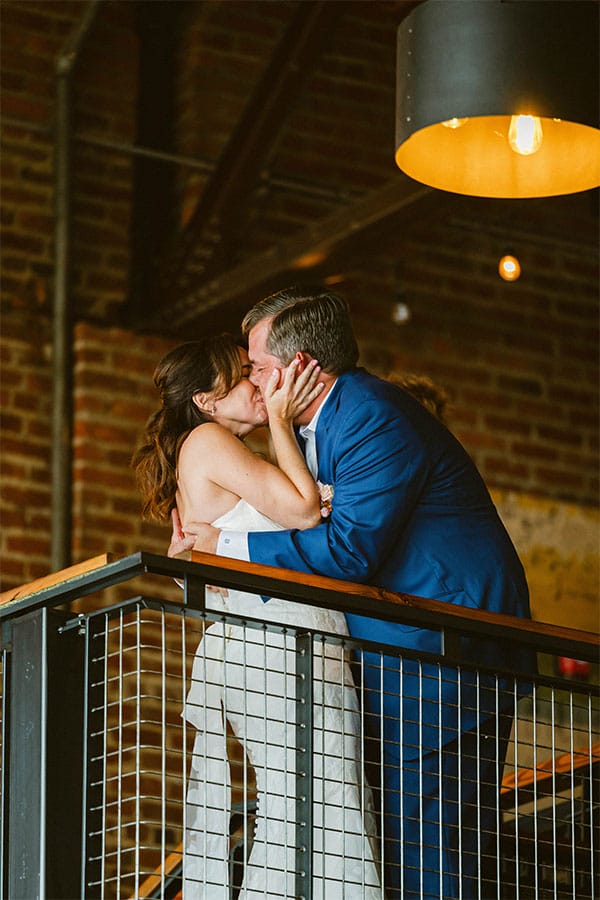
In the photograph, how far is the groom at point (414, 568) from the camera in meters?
3.49

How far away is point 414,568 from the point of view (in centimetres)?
364

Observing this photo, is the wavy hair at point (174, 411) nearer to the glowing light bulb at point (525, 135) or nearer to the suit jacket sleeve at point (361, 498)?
the suit jacket sleeve at point (361, 498)

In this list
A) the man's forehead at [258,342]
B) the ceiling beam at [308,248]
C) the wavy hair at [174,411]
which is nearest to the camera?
the man's forehead at [258,342]

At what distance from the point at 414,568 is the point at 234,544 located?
0.40m

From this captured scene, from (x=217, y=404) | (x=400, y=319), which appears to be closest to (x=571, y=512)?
(x=400, y=319)

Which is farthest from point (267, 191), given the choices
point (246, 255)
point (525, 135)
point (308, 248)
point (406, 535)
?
point (406, 535)

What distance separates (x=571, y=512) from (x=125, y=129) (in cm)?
259

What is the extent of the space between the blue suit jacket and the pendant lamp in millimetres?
583

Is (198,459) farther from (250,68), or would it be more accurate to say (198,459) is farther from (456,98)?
(250,68)

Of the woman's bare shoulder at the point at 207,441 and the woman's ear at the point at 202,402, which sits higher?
the woman's ear at the point at 202,402

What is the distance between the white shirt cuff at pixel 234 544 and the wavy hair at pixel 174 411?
0.51 metres

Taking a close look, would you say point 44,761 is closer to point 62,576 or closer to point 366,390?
point 62,576

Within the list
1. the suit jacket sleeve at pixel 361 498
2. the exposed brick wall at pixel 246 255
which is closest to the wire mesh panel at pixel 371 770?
the suit jacket sleeve at pixel 361 498

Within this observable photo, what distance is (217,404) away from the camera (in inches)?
162
